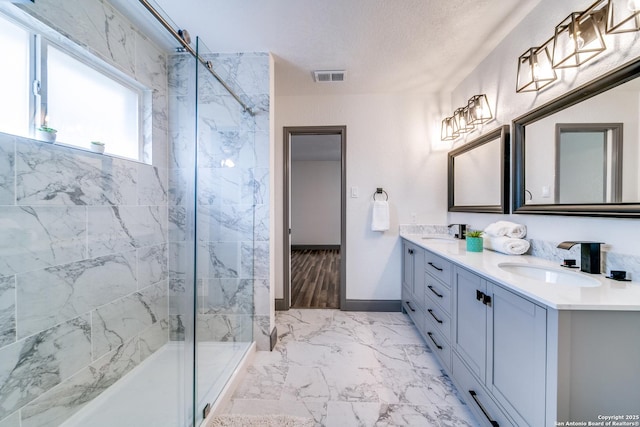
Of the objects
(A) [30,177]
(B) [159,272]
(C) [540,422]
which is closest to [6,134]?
(A) [30,177]

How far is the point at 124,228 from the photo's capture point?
1.71m

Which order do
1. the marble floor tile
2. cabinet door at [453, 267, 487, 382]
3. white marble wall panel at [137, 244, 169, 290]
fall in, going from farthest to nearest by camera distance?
white marble wall panel at [137, 244, 169, 290] < the marble floor tile < cabinet door at [453, 267, 487, 382]

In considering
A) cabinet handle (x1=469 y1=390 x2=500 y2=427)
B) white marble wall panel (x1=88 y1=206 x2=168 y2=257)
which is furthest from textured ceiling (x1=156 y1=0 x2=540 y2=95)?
cabinet handle (x1=469 y1=390 x2=500 y2=427)

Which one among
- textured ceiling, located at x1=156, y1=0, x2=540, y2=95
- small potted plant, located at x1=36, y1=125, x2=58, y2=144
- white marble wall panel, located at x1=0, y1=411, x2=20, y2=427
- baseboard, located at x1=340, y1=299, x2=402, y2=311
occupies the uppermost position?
textured ceiling, located at x1=156, y1=0, x2=540, y2=95

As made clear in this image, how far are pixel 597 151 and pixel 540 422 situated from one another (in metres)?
1.17

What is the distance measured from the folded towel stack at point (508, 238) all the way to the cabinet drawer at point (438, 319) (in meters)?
0.57

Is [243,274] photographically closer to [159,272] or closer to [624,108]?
[159,272]

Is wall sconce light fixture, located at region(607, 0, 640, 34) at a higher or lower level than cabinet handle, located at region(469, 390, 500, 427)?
higher

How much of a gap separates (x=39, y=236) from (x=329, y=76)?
2294 millimetres

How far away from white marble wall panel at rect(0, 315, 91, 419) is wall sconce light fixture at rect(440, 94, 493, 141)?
3.07 m

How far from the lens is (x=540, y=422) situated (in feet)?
2.89

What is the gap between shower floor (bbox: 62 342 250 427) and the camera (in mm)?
1334

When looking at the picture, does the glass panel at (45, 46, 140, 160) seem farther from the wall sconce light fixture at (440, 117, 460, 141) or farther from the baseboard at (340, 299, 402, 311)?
the wall sconce light fixture at (440, 117, 460, 141)

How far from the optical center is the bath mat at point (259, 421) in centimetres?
132
